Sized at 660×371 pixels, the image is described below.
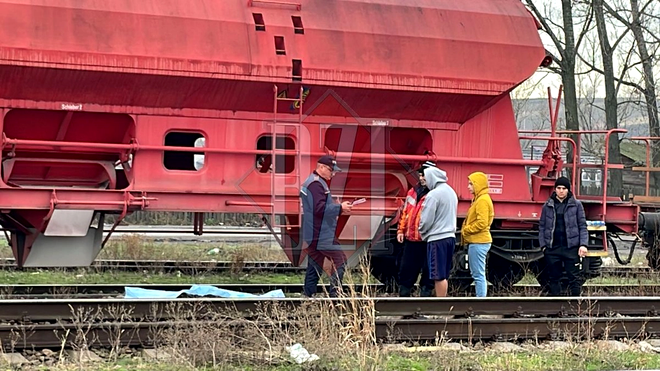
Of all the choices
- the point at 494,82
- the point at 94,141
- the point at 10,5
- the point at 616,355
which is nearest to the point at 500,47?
the point at 494,82

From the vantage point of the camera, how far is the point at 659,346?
25.4 ft

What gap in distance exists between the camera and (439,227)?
29.3ft

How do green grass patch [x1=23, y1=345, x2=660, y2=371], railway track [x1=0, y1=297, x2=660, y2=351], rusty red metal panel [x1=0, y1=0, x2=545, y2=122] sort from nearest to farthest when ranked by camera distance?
1. green grass patch [x1=23, y1=345, x2=660, y2=371]
2. railway track [x1=0, y1=297, x2=660, y2=351]
3. rusty red metal panel [x1=0, y1=0, x2=545, y2=122]

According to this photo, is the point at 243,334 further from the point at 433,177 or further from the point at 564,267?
the point at 564,267

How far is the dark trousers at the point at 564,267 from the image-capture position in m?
9.68

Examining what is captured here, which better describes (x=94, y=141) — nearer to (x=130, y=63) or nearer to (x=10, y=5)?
(x=130, y=63)

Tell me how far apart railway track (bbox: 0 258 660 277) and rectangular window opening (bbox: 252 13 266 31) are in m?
4.31

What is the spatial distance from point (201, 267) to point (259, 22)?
4733 mm

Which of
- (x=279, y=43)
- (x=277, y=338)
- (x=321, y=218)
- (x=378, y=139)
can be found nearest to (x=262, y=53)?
(x=279, y=43)

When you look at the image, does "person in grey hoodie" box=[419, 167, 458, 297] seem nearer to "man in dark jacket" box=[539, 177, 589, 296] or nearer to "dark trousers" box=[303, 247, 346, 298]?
"dark trousers" box=[303, 247, 346, 298]

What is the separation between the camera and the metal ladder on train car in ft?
30.1

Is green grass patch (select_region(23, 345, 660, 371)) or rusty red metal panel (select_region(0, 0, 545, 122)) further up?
rusty red metal panel (select_region(0, 0, 545, 122))

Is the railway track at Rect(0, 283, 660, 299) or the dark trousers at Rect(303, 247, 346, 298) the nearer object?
the dark trousers at Rect(303, 247, 346, 298)

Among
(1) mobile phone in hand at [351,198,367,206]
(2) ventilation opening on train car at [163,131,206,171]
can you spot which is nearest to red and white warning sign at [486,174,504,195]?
(1) mobile phone in hand at [351,198,367,206]
